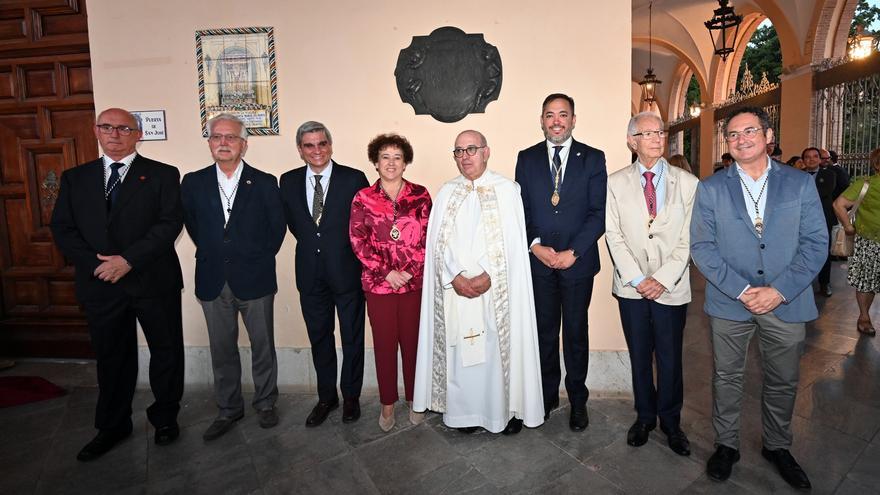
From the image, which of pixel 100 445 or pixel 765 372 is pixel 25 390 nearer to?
pixel 100 445

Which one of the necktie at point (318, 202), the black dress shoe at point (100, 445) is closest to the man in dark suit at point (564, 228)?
the necktie at point (318, 202)

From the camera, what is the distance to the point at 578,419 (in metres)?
3.02

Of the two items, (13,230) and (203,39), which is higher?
(203,39)

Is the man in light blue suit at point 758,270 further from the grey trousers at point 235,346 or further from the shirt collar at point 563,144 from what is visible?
the grey trousers at point 235,346

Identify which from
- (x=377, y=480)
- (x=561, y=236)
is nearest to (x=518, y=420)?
(x=377, y=480)

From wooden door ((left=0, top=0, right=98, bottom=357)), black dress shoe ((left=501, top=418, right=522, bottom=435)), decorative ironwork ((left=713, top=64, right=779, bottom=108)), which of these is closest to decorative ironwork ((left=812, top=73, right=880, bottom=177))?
decorative ironwork ((left=713, top=64, right=779, bottom=108))

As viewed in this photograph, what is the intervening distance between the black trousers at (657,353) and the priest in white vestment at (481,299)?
0.54 meters

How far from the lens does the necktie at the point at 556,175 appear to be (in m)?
2.92

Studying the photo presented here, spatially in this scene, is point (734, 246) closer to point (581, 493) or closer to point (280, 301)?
point (581, 493)

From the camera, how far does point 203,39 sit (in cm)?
361

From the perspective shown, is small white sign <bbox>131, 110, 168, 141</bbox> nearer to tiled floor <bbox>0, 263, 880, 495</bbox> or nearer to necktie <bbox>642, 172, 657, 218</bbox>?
tiled floor <bbox>0, 263, 880, 495</bbox>

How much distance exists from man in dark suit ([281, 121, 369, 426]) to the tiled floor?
0.35 metres

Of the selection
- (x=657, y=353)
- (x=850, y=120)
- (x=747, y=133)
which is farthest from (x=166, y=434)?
(x=850, y=120)

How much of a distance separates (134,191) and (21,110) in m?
2.24
